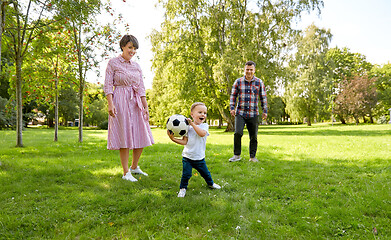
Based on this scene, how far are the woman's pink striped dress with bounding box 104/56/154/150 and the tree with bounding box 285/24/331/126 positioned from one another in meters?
32.6

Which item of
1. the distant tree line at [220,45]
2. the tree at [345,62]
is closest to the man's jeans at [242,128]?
the distant tree line at [220,45]

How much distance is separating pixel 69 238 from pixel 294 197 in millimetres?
2858

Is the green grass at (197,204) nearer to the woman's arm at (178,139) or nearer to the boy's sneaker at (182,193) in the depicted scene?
the boy's sneaker at (182,193)

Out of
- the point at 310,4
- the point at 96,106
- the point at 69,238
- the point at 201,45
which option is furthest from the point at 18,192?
Answer: the point at 96,106

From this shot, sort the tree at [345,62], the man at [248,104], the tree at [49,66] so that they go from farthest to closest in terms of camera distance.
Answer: the tree at [345,62] → the tree at [49,66] → the man at [248,104]

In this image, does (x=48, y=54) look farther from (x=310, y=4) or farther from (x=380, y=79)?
(x=380, y=79)

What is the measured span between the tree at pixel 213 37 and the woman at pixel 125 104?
14.0 metres

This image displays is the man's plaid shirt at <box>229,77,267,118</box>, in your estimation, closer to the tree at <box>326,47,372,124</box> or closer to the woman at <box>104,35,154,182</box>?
the woman at <box>104,35,154,182</box>

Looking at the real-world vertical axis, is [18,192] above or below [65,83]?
below

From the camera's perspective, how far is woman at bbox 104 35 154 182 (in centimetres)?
407

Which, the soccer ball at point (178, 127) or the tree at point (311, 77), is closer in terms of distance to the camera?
the soccer ball at point (178, 127)

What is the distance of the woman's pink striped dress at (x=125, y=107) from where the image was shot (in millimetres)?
4094

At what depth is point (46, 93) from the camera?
9.71m

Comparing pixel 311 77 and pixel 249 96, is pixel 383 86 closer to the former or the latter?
pixel 311 77
